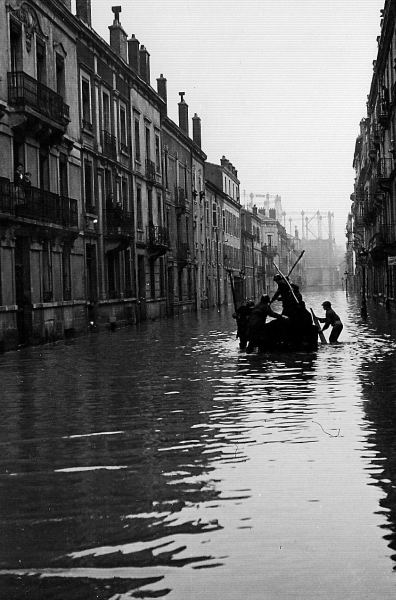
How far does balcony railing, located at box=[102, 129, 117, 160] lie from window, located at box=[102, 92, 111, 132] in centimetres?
44

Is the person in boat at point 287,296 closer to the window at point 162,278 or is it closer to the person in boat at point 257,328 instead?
the person in boat at point 257,328

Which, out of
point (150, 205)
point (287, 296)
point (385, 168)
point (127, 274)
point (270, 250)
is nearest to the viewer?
point (287, 296)

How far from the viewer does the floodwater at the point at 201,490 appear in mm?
4340

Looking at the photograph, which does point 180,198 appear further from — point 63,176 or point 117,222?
point 63,176

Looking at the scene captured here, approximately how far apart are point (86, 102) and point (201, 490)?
27531 millimetres

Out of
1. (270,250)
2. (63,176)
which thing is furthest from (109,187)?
(270,250)

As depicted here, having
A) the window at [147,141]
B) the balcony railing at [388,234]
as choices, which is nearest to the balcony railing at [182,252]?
the window at [147,141]

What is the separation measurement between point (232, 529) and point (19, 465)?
2766 millimetres

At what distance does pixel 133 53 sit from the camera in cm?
4169

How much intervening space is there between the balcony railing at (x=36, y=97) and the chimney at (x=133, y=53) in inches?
580

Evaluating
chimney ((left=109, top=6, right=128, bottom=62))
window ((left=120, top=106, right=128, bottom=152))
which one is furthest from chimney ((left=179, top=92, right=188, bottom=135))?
window ((left=120, top=106, right=128, bottom=152))

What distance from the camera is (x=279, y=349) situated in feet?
62.2

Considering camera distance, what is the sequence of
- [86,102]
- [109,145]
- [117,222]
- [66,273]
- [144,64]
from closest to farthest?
[66,273] < [86,102] < [109,145] < [117,222] < [144,64]

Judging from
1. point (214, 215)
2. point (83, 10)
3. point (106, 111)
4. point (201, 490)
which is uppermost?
point (83, 10)
